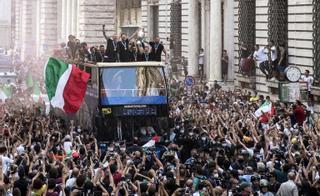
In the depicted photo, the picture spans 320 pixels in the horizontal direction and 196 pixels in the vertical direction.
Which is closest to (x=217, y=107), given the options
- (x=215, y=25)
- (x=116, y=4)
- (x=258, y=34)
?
(x=258, y=34)

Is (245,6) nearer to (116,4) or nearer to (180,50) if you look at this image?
(180,50)

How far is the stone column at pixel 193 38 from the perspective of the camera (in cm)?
5178

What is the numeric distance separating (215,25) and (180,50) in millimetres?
9235

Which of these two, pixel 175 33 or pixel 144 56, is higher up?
pixel 175 33

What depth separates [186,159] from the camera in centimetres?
2550

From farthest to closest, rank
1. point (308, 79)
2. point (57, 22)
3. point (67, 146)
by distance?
point (57, 22) < point (308, 79) < point (67, 146)

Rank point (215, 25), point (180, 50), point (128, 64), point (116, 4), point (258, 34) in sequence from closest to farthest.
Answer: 1. point (128, 64)
2. point (258, 34)
3. point (215, 25)
4. point (180, 50)
5. point (116, 4)

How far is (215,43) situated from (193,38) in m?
6.16

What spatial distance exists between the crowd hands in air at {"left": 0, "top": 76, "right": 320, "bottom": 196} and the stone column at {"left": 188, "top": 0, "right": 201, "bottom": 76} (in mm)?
18802

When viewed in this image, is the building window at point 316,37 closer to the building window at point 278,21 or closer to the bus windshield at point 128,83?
the building window at point 278,21

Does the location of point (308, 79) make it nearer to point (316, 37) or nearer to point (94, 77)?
point (316, 37)

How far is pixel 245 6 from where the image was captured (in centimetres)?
4497

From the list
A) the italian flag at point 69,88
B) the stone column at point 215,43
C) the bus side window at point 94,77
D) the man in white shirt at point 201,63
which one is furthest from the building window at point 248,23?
the bus side window at point 94,77

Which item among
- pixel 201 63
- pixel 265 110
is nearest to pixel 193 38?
pixel 201 63
